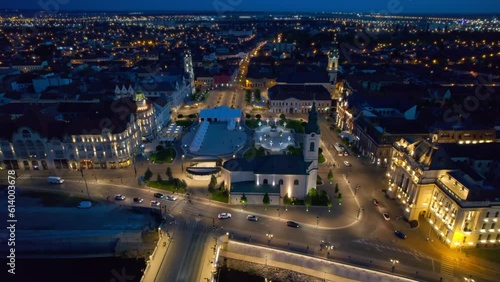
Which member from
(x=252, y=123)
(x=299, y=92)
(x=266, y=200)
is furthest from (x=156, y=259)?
(x=299, y=92)

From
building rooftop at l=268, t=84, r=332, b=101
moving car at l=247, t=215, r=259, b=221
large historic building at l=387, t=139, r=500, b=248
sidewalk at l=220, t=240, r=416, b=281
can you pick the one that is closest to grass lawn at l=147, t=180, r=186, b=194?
moving car at l=247, t=215, r=259, b=221

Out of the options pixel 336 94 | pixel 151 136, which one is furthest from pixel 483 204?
pixel 336 94

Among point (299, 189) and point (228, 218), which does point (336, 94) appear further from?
point (228, 218)

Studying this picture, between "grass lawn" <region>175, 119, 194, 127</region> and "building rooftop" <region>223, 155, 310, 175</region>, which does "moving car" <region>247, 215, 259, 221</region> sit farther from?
"grass lawn" <region>175, 119, 194, 127</region>

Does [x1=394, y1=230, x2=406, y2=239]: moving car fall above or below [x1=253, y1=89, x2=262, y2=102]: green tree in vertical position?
below

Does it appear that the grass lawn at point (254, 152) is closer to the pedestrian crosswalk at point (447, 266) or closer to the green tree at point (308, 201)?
the green tree at point (308, 201)

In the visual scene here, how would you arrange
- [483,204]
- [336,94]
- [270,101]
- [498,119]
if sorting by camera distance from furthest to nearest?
[336,94]
[270,101]
[498,119]
[483,204]

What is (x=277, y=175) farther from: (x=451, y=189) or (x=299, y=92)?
(x=299, y=92)
